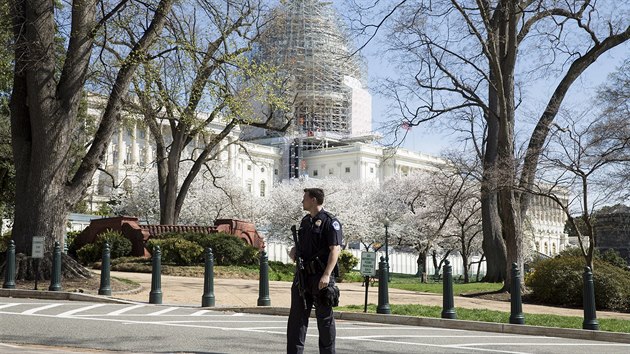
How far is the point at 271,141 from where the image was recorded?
470ft

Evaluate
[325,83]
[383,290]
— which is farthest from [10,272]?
[325,83]

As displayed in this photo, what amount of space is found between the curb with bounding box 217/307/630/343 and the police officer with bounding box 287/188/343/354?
6370 mm

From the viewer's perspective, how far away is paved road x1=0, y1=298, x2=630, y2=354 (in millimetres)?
9008

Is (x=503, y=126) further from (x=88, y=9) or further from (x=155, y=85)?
(x=155, y=85)

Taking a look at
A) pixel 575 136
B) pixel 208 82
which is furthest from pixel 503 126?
pixel 208 82

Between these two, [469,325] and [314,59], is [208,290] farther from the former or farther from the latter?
[314,59]

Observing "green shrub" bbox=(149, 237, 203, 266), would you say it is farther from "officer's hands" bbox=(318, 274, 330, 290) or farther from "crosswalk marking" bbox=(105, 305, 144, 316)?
"officer's hands" bbox=(318, 274, 330, 290)

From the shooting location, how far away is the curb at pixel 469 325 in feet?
40.4

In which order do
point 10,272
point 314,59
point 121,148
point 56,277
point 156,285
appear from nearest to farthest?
1. point 156,285
2. point 56,277
3. point 10,272
4. point 314,59
5. point 121,148

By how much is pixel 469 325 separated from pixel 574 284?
755 cm

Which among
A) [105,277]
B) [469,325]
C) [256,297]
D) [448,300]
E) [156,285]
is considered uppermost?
[105,277]

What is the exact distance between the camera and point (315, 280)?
23.5 ft

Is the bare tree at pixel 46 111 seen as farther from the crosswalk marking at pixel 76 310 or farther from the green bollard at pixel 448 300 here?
the green bollard at pixel 448 300

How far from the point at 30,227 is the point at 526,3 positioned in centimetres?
1393
